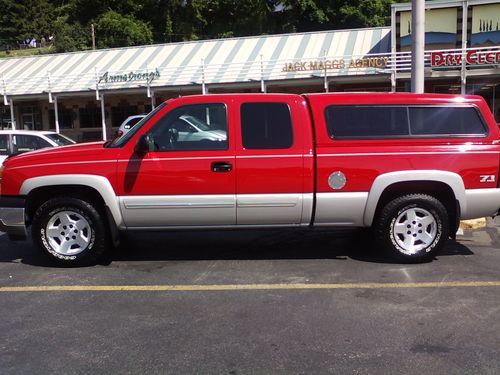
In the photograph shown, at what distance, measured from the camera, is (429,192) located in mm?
5891

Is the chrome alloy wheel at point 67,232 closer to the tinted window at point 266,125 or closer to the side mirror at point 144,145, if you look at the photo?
the side mirror at point 144,145

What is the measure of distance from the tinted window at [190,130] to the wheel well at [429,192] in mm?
1819

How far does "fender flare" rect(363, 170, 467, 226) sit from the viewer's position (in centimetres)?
562

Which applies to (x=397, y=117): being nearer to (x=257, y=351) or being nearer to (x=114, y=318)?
(x=257, y=351)

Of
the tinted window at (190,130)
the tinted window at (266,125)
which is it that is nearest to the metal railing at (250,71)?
the tinted window at (266,125)

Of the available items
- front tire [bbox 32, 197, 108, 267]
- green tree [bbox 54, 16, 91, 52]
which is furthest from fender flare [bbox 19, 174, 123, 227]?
→ green tree [bbox 54, 16, 91, 52]

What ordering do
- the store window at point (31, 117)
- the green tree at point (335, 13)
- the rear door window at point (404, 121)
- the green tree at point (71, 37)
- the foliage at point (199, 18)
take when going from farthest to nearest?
the green tree at point (71, 37) → the foliage at point (199, 18) → the green tree at point (335, 13) → the store window at point (31, 117) → the rear door window at point (404, 121)

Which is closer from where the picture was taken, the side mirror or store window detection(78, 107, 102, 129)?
the side mirror

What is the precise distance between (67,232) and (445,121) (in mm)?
4255

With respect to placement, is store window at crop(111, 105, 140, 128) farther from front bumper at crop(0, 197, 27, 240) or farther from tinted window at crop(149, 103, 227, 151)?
tinted window at crop(149, 103, 227, 151)

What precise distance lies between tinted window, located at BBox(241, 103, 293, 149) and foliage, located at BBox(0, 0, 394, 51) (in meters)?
41.5

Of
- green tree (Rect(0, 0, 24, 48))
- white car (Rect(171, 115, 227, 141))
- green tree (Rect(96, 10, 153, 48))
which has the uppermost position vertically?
green tree (Rect(0, 0, 24, 48))

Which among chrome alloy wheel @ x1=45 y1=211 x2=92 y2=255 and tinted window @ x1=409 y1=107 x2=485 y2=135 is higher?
tinted window @ x1=409 y1=107 x2=485 y2=135

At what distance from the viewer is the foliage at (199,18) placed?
4522 cm
